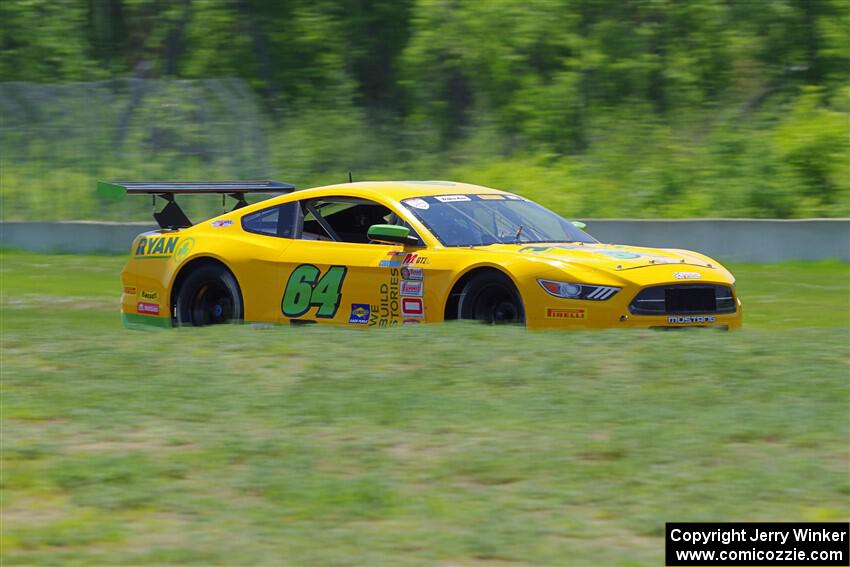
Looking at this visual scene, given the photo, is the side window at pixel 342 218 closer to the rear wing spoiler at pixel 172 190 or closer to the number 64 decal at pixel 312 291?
the number 64 decal at pixel 312 291

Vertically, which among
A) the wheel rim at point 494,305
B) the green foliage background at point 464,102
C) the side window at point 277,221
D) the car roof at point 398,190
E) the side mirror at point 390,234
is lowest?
the wheel rim at point 494,305

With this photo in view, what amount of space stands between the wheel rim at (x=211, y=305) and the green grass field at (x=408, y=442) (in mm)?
1886

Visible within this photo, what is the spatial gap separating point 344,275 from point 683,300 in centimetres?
258

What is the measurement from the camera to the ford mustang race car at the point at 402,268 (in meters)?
9.13

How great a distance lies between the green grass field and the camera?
4980 mm

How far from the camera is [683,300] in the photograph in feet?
30.5

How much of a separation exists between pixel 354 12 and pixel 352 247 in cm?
2034

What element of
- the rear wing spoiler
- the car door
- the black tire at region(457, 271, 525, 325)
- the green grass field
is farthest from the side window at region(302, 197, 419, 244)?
the green grass field

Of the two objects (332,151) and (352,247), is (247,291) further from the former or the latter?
(332,151)

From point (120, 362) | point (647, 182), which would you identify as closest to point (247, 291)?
point (120, 362)

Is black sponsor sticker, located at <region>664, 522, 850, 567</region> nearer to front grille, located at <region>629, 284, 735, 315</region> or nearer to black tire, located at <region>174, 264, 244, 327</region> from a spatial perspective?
front grille, located at <region>629, 284, 735, 315</region>

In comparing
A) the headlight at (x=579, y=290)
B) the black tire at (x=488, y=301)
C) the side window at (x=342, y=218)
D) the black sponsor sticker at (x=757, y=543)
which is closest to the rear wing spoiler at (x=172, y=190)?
the side window at (x=342, y=218)

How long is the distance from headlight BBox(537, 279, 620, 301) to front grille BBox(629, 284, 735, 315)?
185 mm

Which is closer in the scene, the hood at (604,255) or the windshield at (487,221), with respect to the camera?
the hood at (604,255)
